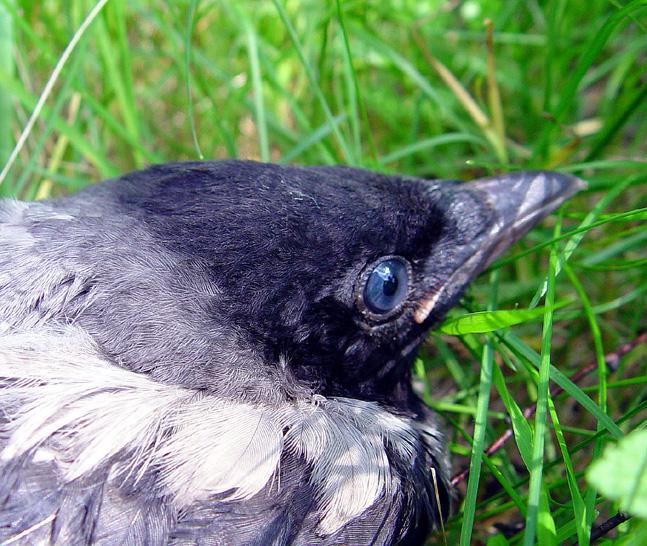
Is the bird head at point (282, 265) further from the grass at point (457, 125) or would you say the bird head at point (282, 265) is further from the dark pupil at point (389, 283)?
the grass at point (457, 125)

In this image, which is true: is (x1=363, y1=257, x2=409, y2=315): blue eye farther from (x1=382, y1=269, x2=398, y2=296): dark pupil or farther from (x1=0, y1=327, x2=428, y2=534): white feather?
(x1=0, y1=327, x2=428, y2=534): white feather

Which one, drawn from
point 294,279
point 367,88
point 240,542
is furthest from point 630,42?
point 240,542

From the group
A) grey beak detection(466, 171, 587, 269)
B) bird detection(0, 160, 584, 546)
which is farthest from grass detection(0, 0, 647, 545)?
bird detection(0, 160, 584, 546)

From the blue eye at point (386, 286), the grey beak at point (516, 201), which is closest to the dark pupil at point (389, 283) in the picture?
the blue eye at point (386, 286)

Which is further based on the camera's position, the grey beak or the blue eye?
the grey beak

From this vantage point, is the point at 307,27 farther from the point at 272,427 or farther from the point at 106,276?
the point at 272,427

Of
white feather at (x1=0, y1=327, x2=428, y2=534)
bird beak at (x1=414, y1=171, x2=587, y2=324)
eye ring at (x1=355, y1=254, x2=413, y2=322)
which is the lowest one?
white feather at (x1=0, y1=327, x2=428, y2=534)

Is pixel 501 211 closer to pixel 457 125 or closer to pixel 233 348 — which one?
pixel 233 348

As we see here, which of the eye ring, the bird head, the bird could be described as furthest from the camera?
the eye ring
